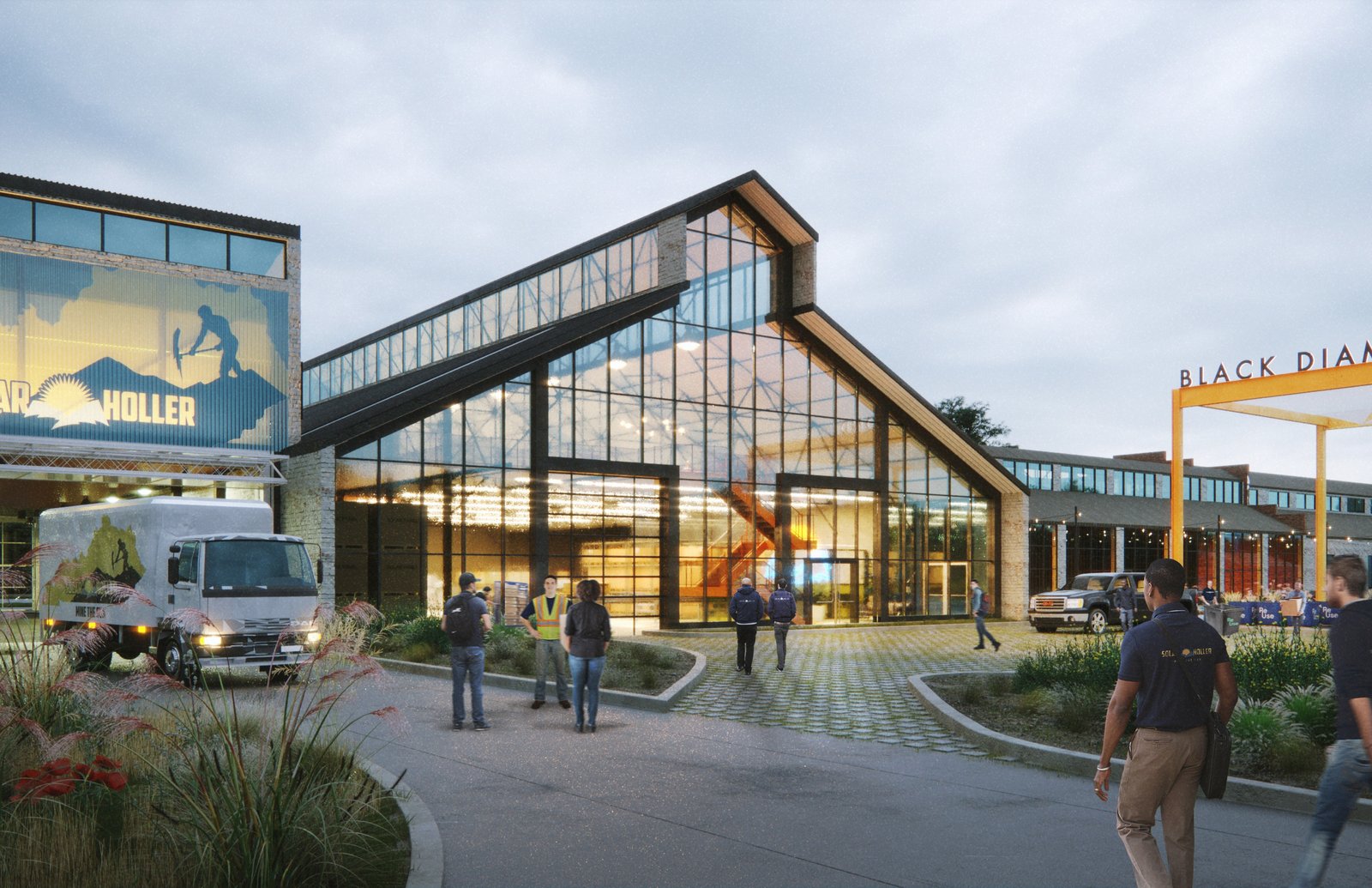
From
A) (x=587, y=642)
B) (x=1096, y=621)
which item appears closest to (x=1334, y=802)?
(x=587, y=642)

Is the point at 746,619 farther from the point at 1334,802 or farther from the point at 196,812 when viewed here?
the point at 196,812

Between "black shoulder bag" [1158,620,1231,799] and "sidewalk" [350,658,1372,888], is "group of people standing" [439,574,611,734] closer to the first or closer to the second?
"sidewalk" [350,658,1372,888]

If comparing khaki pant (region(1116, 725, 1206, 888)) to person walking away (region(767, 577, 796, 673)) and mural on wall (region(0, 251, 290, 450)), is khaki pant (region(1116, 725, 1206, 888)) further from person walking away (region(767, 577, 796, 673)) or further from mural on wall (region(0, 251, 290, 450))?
mural on wall (region(0, 251, 290, 450))

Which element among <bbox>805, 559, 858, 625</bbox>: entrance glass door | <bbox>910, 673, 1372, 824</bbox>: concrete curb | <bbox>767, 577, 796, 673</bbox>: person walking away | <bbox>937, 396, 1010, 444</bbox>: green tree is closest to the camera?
<bbox>910, 673, 1372, 824</bbox>: concrete curb

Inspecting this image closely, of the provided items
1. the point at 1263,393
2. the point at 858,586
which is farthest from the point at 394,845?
the point at 858,586

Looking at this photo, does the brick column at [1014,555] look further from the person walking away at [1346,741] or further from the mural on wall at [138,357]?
the person walking away at [1346,741]

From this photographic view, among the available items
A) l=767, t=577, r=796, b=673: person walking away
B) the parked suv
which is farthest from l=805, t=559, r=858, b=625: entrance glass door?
l=767, t=577, r=796, b=673: person walking away

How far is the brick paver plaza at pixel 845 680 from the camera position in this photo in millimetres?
12984

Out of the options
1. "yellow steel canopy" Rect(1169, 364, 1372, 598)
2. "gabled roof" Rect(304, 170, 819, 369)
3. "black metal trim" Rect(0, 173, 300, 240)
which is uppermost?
"gabled roof" Rect(304, 170, 819, 369)

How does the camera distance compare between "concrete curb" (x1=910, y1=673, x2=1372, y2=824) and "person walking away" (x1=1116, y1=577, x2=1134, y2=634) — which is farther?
"person walking away" (x1=1116, y1=577, x2=1134, y2=634)

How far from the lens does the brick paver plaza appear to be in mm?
12984

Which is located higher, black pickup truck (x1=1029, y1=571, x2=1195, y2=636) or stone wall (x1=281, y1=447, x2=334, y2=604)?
stone wall (x1=281, y1=447, x2=334, y2=604)

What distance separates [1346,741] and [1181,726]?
0.99 meters

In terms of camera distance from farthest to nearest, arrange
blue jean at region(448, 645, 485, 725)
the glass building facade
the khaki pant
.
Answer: the glass building facade, blue jean at region(448, 645, 485, 725), the khaki pant
